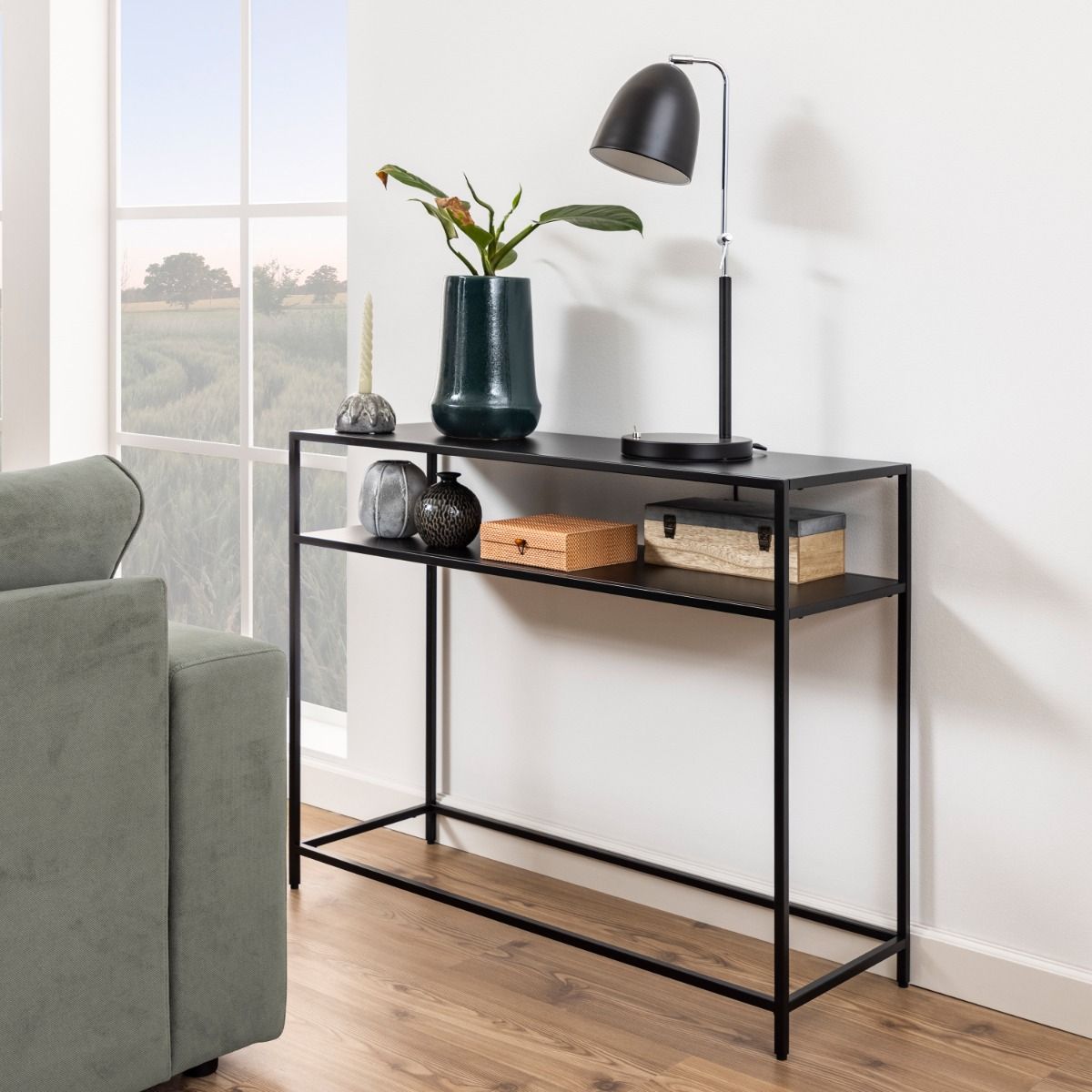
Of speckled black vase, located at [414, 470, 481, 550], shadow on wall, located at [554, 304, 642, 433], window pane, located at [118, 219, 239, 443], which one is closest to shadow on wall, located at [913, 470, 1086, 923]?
shadow on wall, located at [554, 304, 642, 433]

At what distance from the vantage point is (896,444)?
237cm

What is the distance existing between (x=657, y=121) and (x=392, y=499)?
2.94 feet

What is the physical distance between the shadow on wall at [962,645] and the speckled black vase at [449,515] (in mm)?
803

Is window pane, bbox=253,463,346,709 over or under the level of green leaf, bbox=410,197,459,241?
under

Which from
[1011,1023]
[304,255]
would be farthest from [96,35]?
[1011,1023]

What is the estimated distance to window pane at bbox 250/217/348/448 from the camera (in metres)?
3.45

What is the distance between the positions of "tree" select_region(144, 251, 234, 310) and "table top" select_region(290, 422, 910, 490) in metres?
1.04

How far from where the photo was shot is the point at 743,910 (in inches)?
104

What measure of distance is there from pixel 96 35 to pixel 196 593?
1640mm

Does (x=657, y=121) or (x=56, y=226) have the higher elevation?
(x=56, y=226)

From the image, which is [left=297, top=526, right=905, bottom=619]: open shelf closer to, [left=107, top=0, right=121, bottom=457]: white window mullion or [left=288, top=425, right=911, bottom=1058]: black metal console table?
[left=288, top=425, right=911, bottom=1058]: black metal console table

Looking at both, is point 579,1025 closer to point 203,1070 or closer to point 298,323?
point 203,1070

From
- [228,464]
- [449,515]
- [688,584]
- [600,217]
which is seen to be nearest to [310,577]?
[228,464]

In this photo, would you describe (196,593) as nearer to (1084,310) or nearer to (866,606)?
(866,606)
